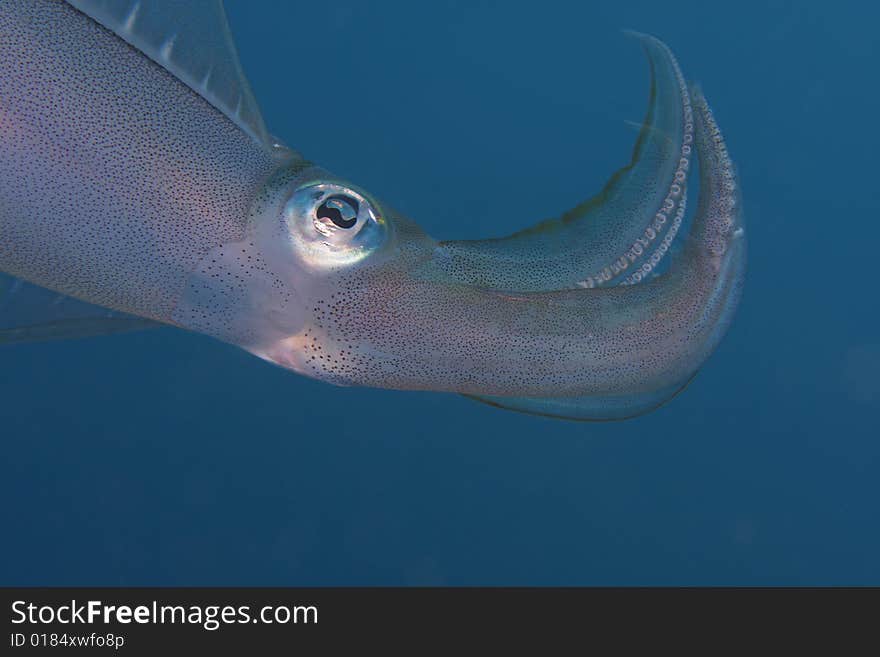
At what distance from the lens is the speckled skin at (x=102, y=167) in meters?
0.86

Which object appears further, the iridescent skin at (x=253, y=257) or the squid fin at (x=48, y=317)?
the squid fin at (x=48, y=317)

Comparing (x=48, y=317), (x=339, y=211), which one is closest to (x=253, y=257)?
(x=339, y=211)

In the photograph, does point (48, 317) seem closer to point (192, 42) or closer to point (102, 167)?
point (102, 167)

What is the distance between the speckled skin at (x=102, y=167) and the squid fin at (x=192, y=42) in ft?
0.05

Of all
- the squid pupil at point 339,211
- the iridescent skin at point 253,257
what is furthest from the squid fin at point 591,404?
the squid pupil at point 339,211

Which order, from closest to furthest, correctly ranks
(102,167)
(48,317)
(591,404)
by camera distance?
(102,167) → (591,404) → (48,317)

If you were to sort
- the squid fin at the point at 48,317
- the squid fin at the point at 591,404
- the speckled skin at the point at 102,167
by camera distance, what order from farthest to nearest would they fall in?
the squid fin at the point at 48,317 < the squid fin at the point at 591,404 < the speckled skin at the point at 102,167

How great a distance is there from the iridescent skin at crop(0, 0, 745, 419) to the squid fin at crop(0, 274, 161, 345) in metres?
0.18

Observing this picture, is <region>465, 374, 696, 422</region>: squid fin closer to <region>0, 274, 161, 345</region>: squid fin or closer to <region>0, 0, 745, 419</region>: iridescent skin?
<region>0, 0, 745, 419</region>: iridescent skin

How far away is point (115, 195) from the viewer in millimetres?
885

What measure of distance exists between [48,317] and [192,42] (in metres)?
0.51

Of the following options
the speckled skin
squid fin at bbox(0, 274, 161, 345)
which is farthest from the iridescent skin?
squid fin at bbox(0, 274, 161, 345)

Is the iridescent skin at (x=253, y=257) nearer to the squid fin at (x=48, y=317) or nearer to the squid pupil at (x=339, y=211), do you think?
the squid pupil at (x=339, y=211)

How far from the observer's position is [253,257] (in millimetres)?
905
